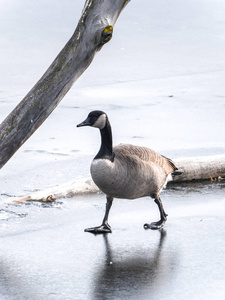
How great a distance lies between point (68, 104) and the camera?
11.7 meters

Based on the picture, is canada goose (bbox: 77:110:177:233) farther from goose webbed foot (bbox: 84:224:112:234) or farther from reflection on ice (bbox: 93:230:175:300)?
reflection on ice (bbox: 93:230:175:300)

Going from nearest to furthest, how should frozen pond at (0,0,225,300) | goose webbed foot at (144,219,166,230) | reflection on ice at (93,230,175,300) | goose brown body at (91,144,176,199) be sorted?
reflection on ice at (93,230,175,300)
frozen pond at (0,0,225,300)
goose brown body at (91,144,176,199)
goose webbed foot at (144,219,166,230)

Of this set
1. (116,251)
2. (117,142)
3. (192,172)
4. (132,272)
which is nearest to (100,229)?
(116,251)

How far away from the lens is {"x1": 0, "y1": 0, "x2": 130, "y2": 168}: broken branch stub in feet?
14.9

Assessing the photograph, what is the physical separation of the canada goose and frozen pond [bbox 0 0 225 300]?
290 mm

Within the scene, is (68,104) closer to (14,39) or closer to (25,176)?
(25,176)

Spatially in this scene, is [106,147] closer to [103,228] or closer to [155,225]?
[103,228]

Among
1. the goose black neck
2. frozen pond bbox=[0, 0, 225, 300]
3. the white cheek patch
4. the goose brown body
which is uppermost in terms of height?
the white cheek patch

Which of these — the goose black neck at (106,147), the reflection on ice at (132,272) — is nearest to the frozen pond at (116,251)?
the reflection on ice at (132,272)

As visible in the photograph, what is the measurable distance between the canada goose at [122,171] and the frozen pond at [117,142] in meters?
0.29

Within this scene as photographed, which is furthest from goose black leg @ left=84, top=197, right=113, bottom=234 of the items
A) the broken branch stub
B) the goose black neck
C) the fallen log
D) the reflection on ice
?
the broken branch stub

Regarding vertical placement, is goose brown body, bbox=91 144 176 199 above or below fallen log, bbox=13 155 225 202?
above

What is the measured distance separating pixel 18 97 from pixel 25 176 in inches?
178

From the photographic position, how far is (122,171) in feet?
19.3
